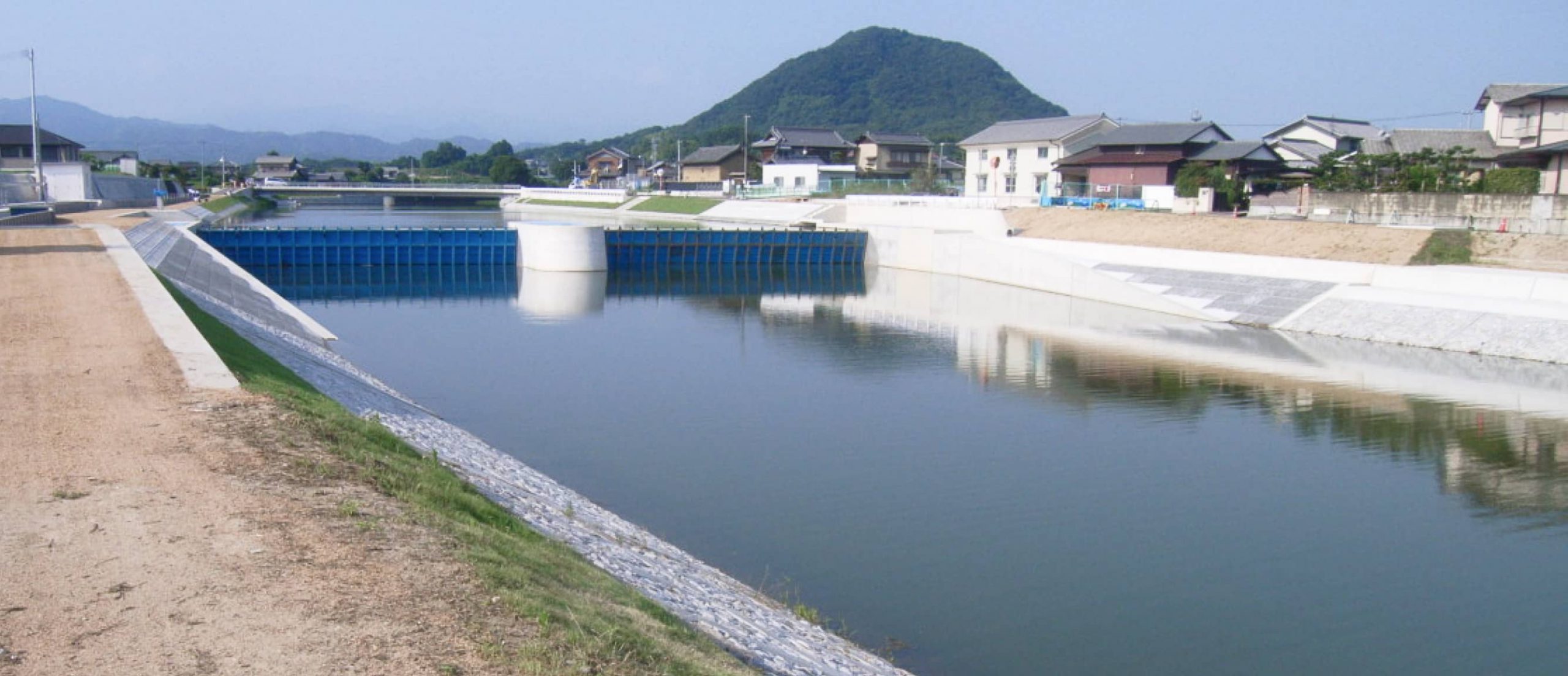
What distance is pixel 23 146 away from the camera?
206 ft

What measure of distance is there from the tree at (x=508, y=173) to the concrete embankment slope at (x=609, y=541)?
373 feet

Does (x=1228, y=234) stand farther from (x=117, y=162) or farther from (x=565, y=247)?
(x=117, y=162)

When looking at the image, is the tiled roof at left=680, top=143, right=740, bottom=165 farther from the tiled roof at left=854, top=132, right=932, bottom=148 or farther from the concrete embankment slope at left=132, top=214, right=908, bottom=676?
the concrete embankment slope at left=132, top=214, right=908, bottom=676

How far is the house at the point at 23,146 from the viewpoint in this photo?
60.8m

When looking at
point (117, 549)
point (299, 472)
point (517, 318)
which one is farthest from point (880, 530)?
point (517, 318)

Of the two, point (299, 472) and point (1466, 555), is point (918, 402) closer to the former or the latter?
point (1466, 555)

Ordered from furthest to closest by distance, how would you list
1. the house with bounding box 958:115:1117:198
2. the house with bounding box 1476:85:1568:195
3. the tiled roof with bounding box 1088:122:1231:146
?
1. the house with bounding box 958:115:1117:198
2. the tiled roof with bounding box 1088:122:1231:146
3. the house with bounding box 1476:85:1568:195

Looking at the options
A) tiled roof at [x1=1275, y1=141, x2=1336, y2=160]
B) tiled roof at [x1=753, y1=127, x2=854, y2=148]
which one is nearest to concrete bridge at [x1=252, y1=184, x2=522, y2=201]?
tiled roof at [x1=753, y1=127, x2=854, y2=148]

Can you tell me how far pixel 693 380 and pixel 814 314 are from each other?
12.2 m

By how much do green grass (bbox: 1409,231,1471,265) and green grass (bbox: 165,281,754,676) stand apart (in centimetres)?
2908

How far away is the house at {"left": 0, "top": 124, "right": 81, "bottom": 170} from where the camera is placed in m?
60.8

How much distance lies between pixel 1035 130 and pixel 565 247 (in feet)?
93.8

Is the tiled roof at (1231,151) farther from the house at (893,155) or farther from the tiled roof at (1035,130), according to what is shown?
the house at (893,155)

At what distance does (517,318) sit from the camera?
102 ft
